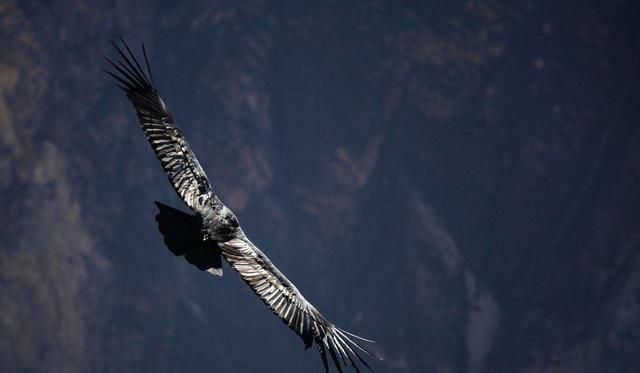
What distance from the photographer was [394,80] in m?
19.0

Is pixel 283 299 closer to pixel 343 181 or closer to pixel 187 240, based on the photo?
pixel 187 240

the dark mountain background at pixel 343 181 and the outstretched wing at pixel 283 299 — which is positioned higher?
the dark mountain background at pixel 343 181

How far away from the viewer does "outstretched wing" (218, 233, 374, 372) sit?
763 centimetres

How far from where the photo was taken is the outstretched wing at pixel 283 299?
25.0 ft

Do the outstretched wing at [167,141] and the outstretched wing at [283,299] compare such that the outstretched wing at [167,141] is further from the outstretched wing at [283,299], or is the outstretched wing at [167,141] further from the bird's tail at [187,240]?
the outstretched wing at [283,299]

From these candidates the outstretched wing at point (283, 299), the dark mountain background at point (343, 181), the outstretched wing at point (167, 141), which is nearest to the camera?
the outstretched wing at point (283, 299)

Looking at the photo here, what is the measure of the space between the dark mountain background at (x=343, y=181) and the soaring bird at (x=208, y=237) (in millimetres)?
11000

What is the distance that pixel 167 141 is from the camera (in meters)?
8.28

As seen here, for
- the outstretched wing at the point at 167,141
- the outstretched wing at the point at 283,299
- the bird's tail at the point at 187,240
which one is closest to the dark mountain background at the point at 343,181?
the outstretched wing at the point at 167,141

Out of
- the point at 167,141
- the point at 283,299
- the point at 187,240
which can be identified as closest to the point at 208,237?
the point at 187,240

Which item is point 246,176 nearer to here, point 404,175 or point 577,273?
point 404,175

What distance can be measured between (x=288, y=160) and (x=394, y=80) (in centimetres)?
418

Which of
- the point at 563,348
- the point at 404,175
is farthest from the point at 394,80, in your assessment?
the point at 563,348

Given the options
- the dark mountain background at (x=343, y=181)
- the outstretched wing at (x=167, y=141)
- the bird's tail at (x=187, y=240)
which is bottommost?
the bird's tail at (x=187, y=240)
